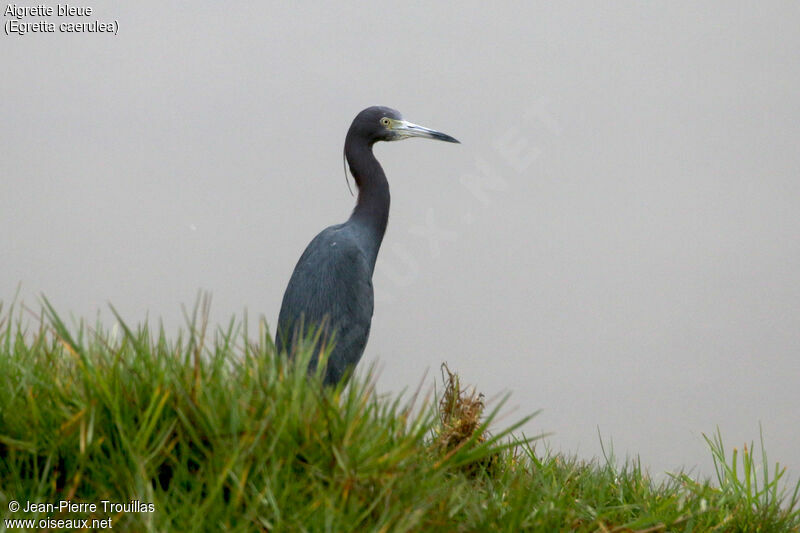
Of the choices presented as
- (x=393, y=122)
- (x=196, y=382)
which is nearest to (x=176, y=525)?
(x=196, y=382)

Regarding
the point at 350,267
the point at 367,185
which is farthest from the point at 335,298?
the point at 367,185

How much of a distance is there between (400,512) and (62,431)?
89cm

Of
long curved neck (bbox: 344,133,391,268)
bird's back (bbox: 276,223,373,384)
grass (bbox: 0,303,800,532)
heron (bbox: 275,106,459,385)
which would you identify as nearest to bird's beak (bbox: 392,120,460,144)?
heron (bbox: 275,106,459,385)

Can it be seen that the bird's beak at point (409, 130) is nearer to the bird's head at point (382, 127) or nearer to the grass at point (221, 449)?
the bird's head at point (382, 127)

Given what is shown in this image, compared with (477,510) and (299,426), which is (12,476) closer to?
(299,426)

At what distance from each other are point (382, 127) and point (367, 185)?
369 millimetres

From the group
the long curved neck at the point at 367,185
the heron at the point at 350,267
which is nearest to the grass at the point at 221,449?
the heron at the point at 350,267

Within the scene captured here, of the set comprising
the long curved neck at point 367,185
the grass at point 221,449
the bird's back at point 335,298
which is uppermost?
the long curved neck at point 367,185

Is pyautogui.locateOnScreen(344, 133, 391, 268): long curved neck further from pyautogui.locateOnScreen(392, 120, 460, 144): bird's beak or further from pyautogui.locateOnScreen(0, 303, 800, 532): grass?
pyautogui.locateOnScreen(0, 303, 800, 532): grass

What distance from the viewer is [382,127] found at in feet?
15.4

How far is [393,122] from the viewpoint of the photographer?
4.71 meters

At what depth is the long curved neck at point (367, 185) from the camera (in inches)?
184

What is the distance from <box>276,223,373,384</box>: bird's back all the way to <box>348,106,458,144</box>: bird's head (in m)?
0.74

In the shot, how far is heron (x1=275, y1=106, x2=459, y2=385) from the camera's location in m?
4.16
